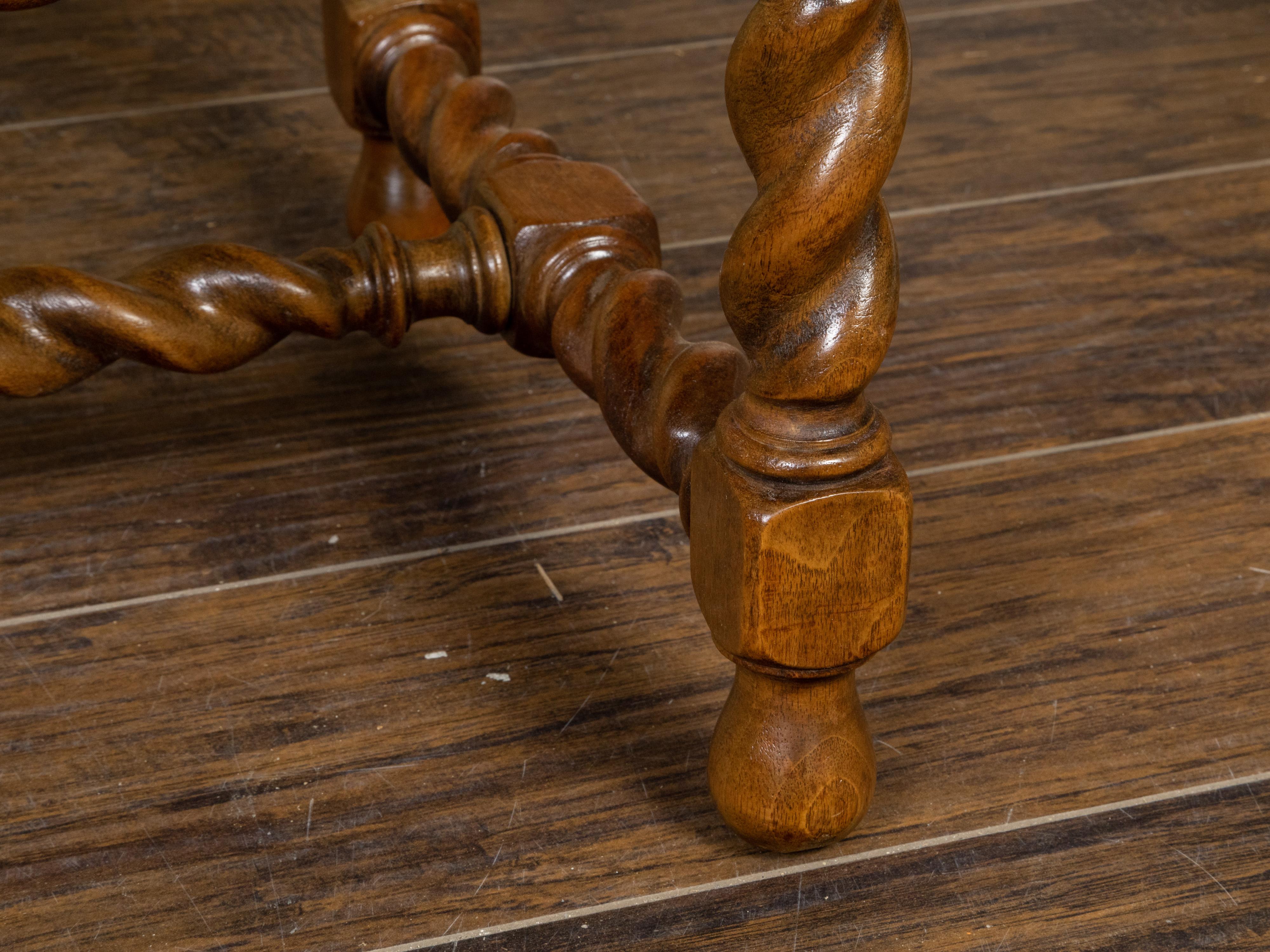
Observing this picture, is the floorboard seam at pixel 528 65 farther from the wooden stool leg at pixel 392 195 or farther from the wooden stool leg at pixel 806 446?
the wooden stool leg at pixel 806 446

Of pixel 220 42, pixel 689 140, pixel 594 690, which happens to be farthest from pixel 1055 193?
pixel 220 42

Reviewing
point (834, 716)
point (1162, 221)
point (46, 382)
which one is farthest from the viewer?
point (1162, 221)

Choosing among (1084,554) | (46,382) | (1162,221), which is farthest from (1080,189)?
(46,382)

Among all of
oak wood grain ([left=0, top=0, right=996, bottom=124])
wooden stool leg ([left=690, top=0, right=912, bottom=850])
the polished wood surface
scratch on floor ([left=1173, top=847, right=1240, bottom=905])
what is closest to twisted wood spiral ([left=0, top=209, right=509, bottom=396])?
the polished wood surface

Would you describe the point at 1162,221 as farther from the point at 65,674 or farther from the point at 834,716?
the point at 65,674

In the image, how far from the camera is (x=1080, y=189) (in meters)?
0.87

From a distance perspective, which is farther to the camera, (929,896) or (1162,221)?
(1162,221)

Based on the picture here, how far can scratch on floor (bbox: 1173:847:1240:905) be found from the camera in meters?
0.44

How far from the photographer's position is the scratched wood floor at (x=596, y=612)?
449mm

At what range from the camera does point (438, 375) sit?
2.35ft

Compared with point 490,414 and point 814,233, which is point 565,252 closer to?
point 490,414

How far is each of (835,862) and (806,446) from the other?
14cm

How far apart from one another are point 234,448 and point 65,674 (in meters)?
0.15

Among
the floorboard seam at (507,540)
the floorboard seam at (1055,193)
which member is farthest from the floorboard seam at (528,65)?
the floorboard seam at (507,540)
